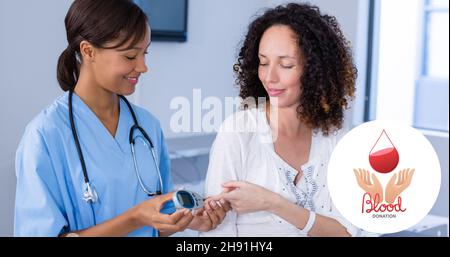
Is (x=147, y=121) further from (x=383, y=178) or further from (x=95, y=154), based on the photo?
(x=383, y=178)

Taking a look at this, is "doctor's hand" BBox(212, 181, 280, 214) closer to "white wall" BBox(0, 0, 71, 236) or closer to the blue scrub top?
the blue scrub top

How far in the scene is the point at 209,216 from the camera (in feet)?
2.56

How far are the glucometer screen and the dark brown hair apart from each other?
0.21 metres

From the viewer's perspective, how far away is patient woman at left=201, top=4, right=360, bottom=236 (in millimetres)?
812

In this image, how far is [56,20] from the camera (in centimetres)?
87

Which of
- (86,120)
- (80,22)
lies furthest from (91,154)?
(80,22)

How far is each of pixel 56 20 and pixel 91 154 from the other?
23 centimetres

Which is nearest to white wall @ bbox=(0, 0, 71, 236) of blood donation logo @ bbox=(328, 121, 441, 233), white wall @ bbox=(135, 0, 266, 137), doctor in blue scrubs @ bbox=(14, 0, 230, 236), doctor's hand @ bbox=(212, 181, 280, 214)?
doctor in blue scrubs @ bbox=(14, 0, 230, 236)

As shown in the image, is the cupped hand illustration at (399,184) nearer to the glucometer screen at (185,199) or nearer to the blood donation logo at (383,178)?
the blood donation logo at (383,178)

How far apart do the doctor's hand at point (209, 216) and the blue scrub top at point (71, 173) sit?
0.04 meters

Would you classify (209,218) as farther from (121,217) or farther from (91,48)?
(91,48)

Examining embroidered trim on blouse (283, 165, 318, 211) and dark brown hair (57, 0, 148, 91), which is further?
embroidered trim on blouse (283, 165, 318, 211)

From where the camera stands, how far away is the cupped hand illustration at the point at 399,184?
2.55ft

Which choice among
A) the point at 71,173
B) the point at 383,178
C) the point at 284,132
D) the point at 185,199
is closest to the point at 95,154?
the point at 71,173
